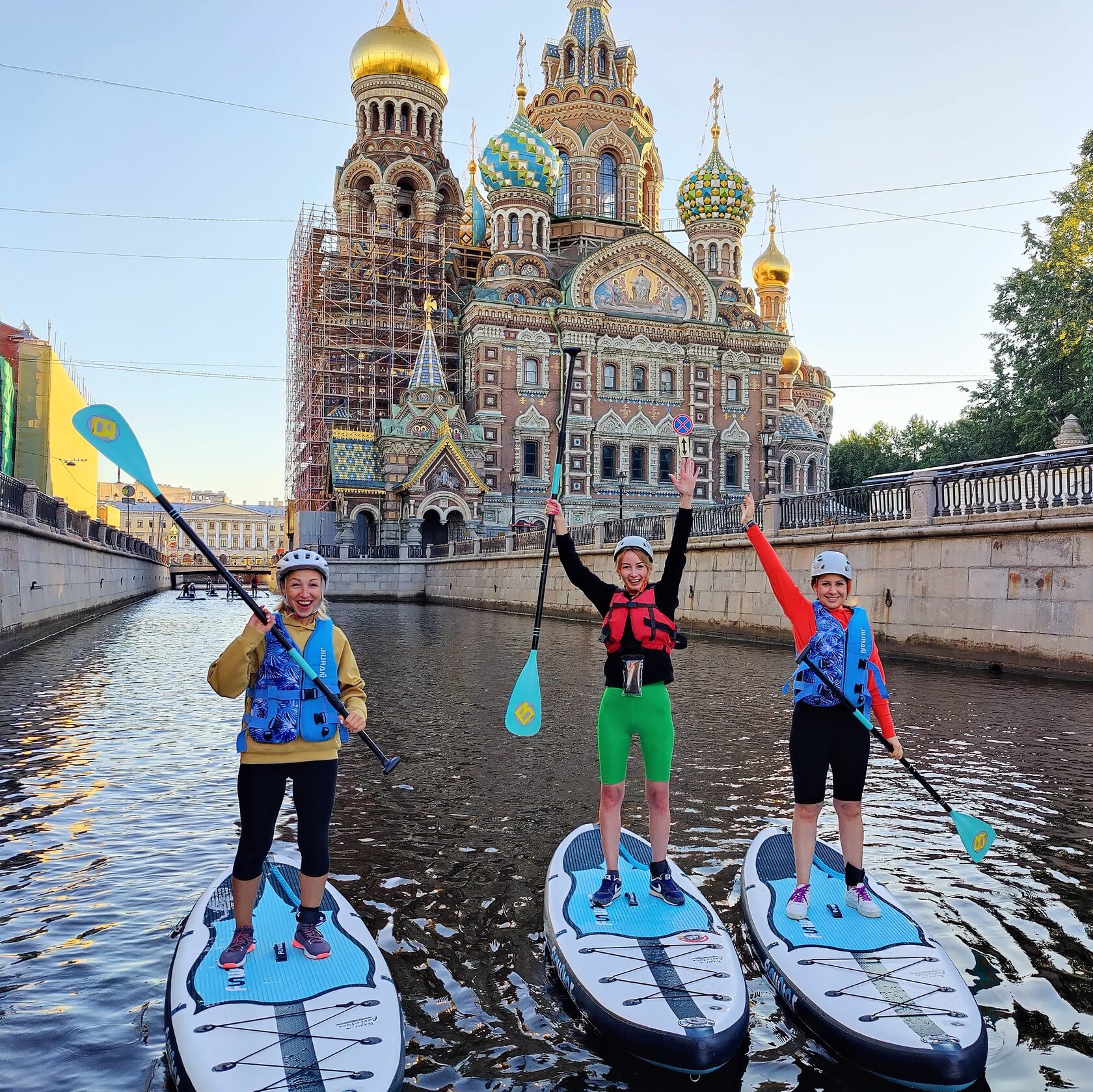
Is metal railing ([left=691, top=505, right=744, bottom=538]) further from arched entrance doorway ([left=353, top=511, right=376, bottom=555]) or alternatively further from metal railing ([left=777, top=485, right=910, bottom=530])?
arched entrance doorway ([left=353, top=511, right=376, bottom=555])

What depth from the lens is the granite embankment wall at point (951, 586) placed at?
1491 centimetres

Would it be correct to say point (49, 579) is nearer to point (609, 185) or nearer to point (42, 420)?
point (42, 420)

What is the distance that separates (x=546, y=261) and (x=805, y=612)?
52.0m

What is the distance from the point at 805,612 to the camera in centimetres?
501

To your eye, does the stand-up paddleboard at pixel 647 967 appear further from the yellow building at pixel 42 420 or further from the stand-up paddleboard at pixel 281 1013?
the yellow building at pixel 42 420

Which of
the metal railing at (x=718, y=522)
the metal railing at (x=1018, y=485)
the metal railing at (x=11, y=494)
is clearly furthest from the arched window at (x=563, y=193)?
the metal railing at (x=1018, y=485)

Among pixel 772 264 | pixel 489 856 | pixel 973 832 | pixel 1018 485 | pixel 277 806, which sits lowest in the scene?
pixel 489 856

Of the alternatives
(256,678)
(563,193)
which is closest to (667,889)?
(256,678)

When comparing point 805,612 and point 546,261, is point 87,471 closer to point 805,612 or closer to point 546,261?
point 546,261

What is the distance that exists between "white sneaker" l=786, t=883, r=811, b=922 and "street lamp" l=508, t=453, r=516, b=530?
44.8 meters

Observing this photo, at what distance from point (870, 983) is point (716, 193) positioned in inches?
2313

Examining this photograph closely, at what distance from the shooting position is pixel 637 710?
498 centimetres

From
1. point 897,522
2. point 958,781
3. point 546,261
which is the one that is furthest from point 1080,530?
point 546,261

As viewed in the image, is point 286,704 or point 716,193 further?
point 716,193
